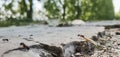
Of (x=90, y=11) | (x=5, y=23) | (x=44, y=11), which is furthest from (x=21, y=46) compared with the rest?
(x=90, y=11)

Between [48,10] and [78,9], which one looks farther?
[78,9]

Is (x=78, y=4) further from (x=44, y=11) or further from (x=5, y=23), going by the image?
(x=5, y=23)

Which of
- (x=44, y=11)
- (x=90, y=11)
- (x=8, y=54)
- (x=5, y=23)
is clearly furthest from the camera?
(x=90, y=11)

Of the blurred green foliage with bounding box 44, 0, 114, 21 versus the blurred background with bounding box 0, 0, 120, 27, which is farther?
the blurred green foliage with bounding box 44, 0, 114, 21

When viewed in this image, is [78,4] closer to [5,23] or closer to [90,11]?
[90,11]

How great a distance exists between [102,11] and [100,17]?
202mm

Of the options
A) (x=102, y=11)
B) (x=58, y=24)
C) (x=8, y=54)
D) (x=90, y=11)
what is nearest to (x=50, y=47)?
(x=8, y=54)

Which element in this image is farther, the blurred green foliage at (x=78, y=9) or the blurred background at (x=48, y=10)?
the blurred green foliage at (x=78, y=9)

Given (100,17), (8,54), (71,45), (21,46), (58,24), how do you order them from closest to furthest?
(8,54) < (21,46) < (71,45) < (58,24) < (100,17)

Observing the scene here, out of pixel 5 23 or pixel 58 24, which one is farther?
pixel 5 23

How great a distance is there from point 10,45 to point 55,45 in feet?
0.95

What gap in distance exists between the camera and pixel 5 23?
6.89 metres

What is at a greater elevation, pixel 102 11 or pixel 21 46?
pixel 21 46

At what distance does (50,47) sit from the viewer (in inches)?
85.9
